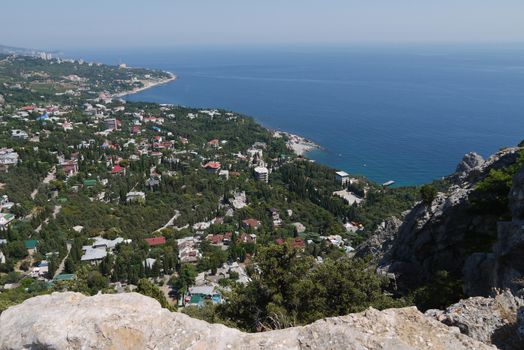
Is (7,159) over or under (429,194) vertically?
under

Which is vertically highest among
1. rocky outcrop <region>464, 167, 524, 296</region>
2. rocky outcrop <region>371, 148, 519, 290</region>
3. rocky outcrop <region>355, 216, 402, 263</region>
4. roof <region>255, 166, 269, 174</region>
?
rocky outcrop <region>464, 167, 524, 296</region>

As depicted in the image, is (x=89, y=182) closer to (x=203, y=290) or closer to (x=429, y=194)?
(x=203, y=290)

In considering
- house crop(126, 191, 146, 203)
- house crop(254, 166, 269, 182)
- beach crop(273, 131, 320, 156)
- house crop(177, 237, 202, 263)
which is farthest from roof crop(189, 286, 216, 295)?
beach crop(273, 131, 320, 156)

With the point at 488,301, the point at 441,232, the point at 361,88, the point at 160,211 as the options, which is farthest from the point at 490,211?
the point at 361,88

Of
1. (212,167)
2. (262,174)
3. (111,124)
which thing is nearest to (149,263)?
(262,174)

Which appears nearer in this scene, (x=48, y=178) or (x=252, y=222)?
(x=252, y=222)

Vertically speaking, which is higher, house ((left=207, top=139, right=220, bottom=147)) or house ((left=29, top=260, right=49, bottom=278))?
house ((left=207, top=139, right=220, bottom=147))

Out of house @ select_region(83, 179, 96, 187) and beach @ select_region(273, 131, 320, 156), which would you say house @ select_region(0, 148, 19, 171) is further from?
beach @ select_region(273, 131, 320, 156)
